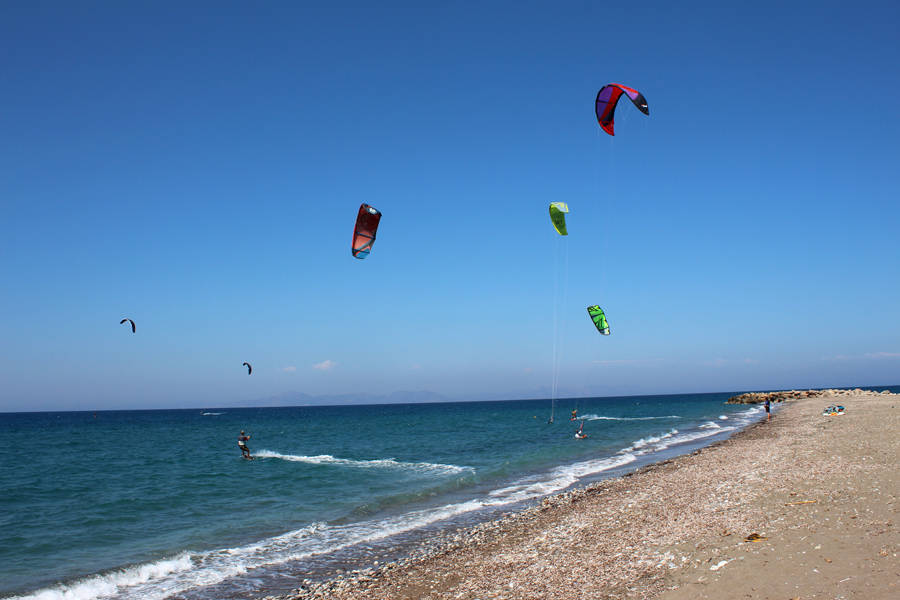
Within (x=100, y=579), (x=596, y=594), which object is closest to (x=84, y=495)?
(x=100, y=579)

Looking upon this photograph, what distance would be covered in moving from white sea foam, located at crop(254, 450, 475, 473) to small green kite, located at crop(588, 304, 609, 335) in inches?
309

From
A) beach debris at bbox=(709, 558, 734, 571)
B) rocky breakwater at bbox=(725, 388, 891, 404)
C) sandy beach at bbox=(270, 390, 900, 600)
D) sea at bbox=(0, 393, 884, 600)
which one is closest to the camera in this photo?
sandy beach at bbox=(270, 390, 900, 600)

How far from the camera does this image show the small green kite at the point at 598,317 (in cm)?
2347

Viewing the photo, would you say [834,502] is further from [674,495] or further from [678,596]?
[678,596]

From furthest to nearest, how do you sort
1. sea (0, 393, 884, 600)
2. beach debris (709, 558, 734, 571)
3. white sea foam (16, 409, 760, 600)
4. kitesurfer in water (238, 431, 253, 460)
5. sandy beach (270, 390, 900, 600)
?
kitesurfer in water (238, 431, 253, 460), sea (0, 393, 884, 600), white sea foam (16, 409, 760, 600), beach debris (709, 558, 734, 571), sandy beach (270, 390, 900, 600)

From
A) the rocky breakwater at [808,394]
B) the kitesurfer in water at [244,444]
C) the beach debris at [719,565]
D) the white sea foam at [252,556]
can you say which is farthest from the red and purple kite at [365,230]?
the rocky breakwater at [808,394]

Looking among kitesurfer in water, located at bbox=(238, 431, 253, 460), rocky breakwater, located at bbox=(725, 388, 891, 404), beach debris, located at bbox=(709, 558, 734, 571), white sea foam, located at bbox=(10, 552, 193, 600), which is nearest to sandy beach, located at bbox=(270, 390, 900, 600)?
beach debris, located at bbox=(709, 558, 734, 571)

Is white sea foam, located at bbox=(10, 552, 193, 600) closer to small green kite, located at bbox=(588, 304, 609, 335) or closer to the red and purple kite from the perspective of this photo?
the red and purple kite

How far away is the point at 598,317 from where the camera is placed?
23.9 m

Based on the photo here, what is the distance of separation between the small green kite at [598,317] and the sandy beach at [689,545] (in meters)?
9.51

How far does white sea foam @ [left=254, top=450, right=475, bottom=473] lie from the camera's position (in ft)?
76.4

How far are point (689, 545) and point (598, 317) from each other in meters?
16.3

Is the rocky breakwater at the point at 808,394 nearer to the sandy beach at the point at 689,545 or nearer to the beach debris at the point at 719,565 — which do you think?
the sandy beach at the point at 689,545

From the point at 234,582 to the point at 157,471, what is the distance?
19.9 meters
